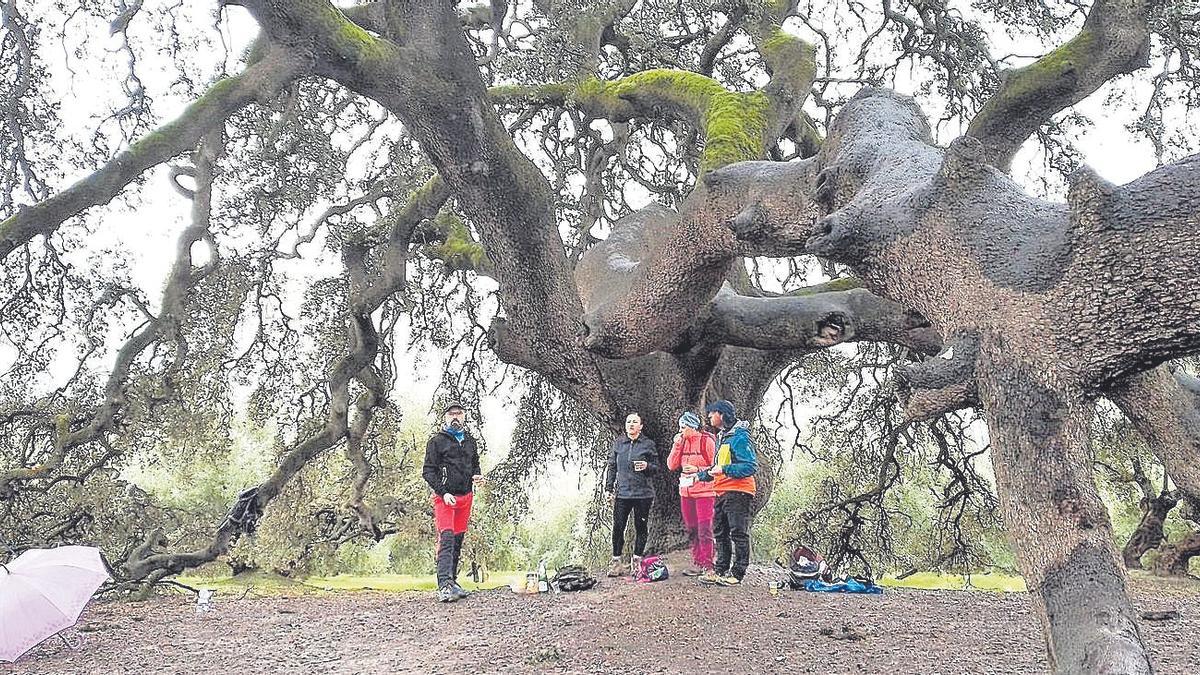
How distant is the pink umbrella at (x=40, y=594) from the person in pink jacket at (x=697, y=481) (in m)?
3.76

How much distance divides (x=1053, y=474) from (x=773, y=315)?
3862mm

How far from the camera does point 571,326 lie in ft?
21.3

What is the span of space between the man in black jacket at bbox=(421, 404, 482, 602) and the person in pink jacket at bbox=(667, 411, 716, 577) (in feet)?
4.93

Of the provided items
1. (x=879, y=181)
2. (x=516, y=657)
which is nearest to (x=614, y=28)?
(x=879, y=181)

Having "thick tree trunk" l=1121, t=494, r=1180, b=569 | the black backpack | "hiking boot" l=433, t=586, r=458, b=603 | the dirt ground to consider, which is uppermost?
"thick tree trunk" l=1121, t=494, r=1180, b=569

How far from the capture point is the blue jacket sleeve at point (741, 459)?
589 cm

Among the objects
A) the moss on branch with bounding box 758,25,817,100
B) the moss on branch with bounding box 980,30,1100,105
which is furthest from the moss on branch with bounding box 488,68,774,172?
the moss on branch with bounding box 980,30,1100,105

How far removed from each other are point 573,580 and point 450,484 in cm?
114

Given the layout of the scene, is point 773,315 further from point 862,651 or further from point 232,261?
point 232,261

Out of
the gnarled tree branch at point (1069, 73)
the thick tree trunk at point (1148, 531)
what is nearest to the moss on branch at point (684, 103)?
the gnarled tree branch at point (1069, 73)

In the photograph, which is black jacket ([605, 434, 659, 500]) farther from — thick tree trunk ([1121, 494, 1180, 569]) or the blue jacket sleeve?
thick tree trunk ([1121, 494, 1180, 569])

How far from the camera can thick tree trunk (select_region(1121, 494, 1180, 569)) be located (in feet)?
31.6

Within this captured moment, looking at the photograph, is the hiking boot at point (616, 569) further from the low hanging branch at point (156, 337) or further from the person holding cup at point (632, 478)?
the low hanging branch at point (156, 337)

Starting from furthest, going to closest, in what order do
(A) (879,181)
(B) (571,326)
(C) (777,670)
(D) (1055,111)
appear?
(B) (571,326) → (D) (1055,111) → (C) (777,670) → (A) (879,181)
